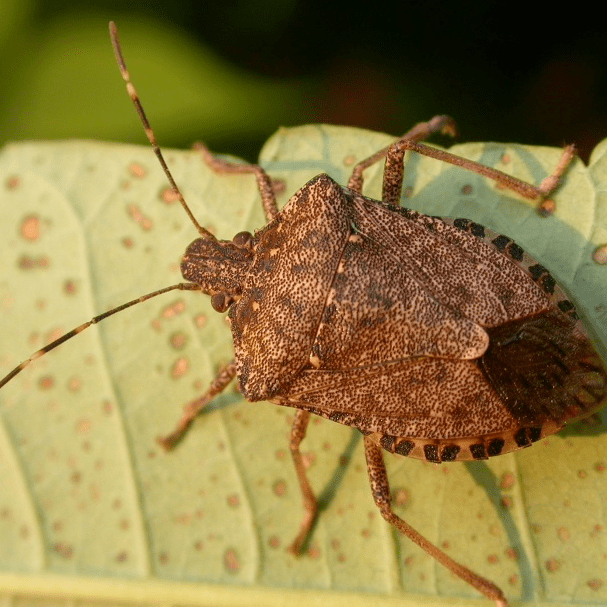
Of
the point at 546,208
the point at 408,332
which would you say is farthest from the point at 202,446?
the point at 546,208

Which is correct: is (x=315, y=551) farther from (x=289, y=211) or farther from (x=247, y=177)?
(x=247, y=177)

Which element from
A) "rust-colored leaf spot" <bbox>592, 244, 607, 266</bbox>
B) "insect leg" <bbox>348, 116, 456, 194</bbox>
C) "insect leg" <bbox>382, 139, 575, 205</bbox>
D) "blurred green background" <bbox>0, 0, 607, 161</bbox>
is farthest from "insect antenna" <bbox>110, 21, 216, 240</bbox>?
"rust-colored leaf spot" <bbox>592, 244, 607, 266</bbox>

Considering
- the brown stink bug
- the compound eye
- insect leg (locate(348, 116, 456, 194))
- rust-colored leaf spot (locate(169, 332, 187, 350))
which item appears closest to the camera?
the brown stink bug

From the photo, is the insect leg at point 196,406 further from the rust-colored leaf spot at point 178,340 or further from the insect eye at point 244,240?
the insect eye at point 244,240

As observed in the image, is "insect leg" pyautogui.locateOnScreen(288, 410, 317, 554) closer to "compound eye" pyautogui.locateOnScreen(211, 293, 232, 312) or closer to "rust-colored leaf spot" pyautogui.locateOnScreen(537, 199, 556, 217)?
"compound eye" pyautogui.locateOnScreen(211, 293, 232, 312)

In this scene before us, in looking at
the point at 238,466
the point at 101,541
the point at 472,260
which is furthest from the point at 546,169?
the point at 101,541
